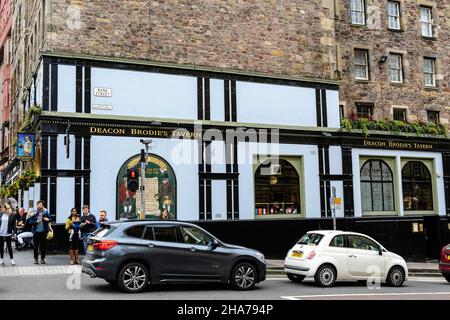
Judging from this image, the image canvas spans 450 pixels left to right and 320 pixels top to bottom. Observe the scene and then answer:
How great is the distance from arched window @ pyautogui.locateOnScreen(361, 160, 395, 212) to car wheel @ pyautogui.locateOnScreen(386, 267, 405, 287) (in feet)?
34.8

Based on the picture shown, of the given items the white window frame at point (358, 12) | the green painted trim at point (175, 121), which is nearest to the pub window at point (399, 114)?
the white window frame at point (358, 12)

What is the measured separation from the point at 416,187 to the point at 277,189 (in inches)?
337

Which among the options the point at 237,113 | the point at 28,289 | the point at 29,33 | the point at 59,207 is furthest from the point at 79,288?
the point at 29,33

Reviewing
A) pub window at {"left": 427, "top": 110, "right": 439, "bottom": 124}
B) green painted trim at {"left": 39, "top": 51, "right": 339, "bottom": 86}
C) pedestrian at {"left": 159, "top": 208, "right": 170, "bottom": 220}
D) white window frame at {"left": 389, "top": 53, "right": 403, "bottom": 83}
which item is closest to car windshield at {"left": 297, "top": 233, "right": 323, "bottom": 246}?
pedestrian at {"left": 159, "top": 208, "right": 170, "bottom": 220}

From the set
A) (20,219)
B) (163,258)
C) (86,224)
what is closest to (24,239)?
(20,219)

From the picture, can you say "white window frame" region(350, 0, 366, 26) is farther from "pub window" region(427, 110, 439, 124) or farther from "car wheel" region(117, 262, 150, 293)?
"car wheel" region(117, 262, 150, 293)

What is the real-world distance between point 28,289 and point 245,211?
11.7 metres

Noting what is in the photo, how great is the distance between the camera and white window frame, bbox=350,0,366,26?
2906 cm

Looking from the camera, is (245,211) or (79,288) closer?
(79,288)

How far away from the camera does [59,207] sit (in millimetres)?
19328

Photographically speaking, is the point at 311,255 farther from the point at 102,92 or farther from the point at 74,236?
the point at 102,92

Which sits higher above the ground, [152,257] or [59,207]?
[59,207]

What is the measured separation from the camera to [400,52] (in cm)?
2969

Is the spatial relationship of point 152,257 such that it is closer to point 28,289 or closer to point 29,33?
point 28,289
